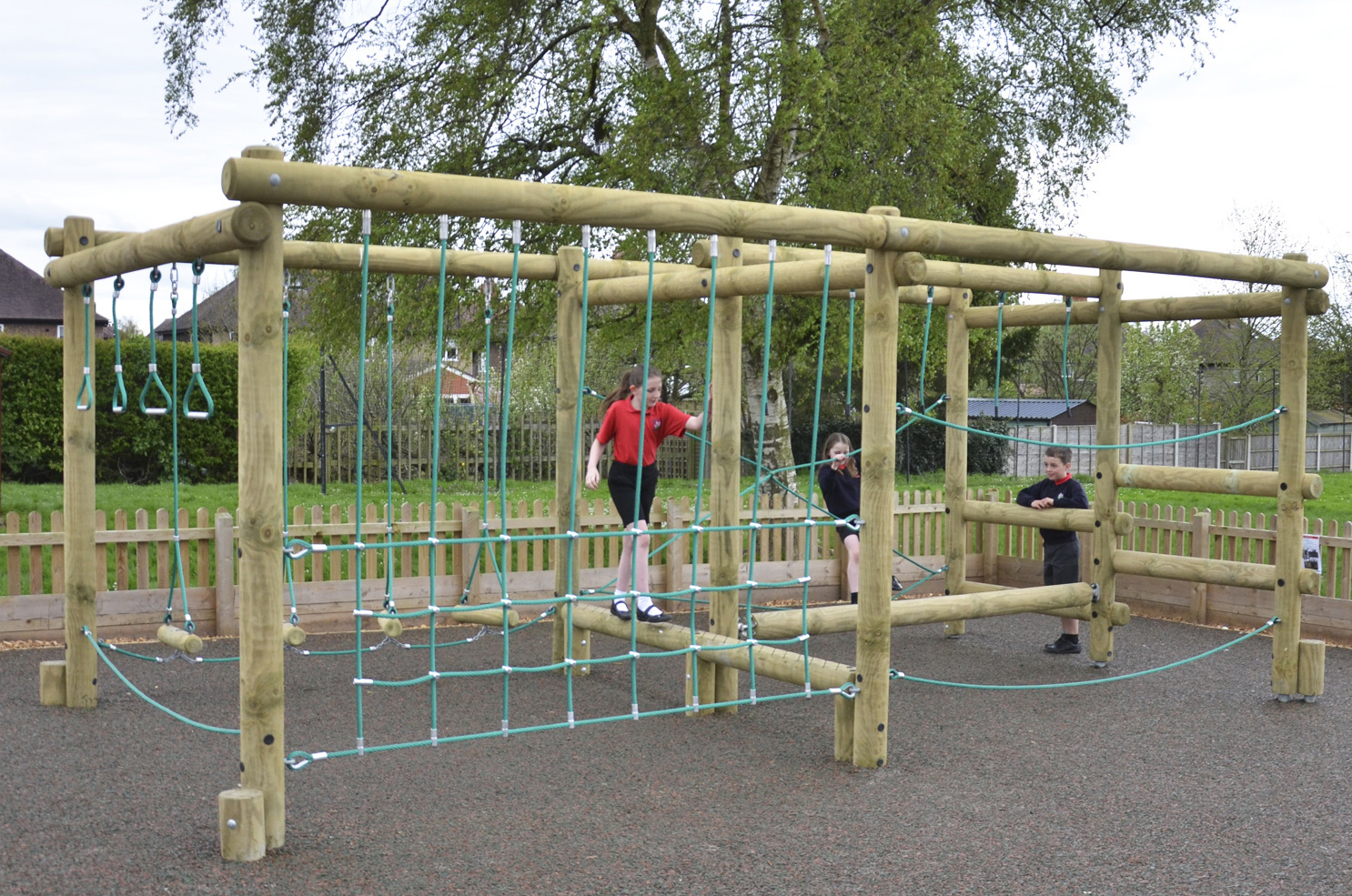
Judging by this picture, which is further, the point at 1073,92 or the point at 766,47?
the point at 1073,92

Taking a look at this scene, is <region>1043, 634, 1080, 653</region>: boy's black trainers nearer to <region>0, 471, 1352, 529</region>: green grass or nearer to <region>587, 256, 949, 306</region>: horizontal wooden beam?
<region>587, 256, 949, 306</region>: horizontal wooden beam

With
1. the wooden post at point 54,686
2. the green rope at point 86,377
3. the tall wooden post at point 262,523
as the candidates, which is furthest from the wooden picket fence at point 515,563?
the tall wooden post at point 262,523

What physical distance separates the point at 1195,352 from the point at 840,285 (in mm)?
35769

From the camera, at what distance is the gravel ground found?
4.27m

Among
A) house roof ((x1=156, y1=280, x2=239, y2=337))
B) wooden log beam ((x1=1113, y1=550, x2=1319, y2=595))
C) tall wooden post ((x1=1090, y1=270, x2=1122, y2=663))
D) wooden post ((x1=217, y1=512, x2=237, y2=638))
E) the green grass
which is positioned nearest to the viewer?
wooden log beam ((x1=1113, y1=550, x2=1319, y2=595))

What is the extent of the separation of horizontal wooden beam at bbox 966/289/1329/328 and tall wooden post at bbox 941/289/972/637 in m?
0.27

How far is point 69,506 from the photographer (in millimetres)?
6746

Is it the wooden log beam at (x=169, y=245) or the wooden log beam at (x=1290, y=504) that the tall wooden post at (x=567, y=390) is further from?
the wooden log beam at (x=1290, y=504)

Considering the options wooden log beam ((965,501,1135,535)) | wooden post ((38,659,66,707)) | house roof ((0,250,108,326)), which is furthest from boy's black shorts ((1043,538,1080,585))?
house roof ((0,250,108,326))

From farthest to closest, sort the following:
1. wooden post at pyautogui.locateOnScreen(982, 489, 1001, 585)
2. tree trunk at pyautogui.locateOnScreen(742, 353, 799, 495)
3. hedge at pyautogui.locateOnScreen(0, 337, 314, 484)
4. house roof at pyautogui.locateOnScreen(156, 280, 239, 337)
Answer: house roof at pyautogui.locateOnScreen(156, 280, 239, 337) → hedge at pyautogui.locateOnScreen(0, 337, 314, 484) → tree trunk at pyautogui.locateOnScreen(742, 353, 799, 495) → wooden post at pyautogui.locateOnScreen(982, 489, 1001, 585)

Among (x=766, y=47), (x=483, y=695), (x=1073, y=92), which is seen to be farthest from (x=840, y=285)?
(x=1073, y=92)

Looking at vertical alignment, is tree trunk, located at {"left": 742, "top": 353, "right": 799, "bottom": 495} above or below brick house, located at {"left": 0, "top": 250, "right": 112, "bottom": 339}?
below

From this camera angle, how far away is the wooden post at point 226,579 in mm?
8500

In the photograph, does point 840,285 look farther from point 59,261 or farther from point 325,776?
point 59,261
